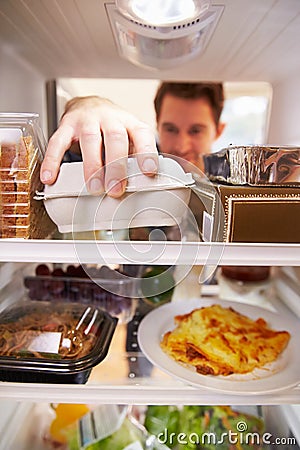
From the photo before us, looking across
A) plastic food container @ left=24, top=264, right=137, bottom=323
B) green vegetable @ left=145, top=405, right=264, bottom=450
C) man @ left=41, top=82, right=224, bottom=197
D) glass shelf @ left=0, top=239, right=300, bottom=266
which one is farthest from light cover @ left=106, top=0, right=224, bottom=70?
green vegetable @ left=145, top=405, right=264, bottom=450

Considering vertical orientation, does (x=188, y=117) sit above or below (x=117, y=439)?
above

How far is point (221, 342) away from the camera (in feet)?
2.90

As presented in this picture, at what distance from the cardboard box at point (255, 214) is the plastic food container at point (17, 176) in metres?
0.31

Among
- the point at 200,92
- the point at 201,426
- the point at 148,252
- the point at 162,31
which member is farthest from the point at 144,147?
the point at 200,92

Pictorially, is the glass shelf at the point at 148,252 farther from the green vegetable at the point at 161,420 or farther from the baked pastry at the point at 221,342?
the green vegetable at the point at 161,420

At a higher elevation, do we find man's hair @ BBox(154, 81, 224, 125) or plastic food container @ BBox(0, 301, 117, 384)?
man's hair @ BBox(154, 81, 224, 125)

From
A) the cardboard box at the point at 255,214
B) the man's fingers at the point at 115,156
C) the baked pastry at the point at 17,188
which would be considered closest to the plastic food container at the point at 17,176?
the baked pastry at the point at 17,188

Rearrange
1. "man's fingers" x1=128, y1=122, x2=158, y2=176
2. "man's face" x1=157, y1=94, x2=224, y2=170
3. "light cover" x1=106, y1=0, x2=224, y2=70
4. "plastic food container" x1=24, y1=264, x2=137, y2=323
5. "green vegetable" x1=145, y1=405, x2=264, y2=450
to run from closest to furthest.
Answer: "man's fingers" x1=128, y1=122, x2=158, y2=176
"light cover" x1=106, y1=0, x2=224, y2=70
"green vegetable" x1=145, y1=405, x2=264, y2=450
"plastic food container" x1=24, y1=264, x2=137, y2=323
"man's face" x1=157, y1=94, x2=224, y2=170

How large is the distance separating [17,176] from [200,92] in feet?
2.93

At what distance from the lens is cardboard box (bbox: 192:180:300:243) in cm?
72

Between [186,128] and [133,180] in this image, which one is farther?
[186,128]

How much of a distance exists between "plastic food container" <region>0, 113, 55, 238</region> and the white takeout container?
28 mm

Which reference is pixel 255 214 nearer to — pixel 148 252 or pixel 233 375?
pixel 148 252

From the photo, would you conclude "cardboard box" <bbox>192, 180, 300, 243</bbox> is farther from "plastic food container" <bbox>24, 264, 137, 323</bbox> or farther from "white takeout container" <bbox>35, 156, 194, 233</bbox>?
"plastic food container" <bbox>24, 264, 137, 323</bbox>
